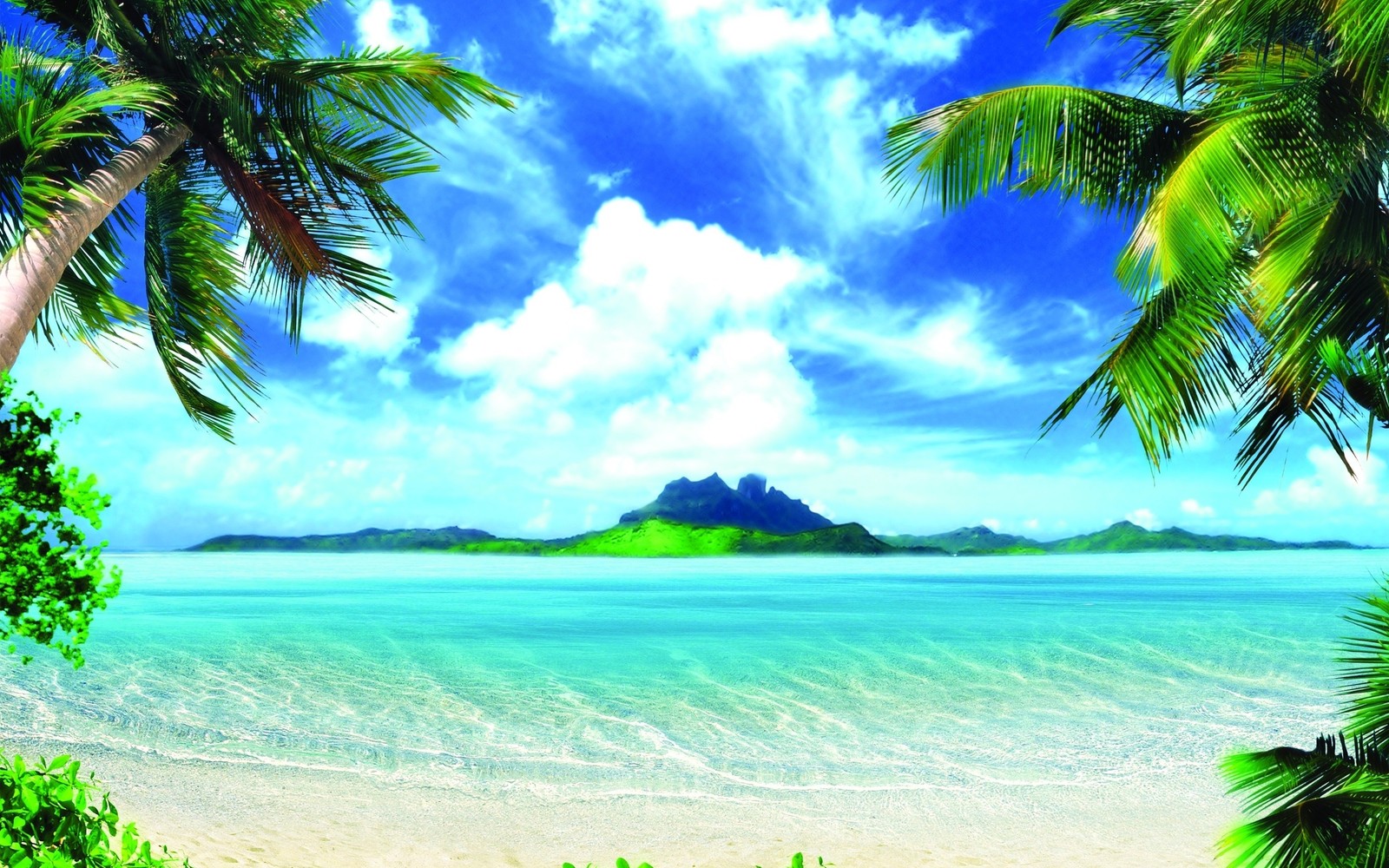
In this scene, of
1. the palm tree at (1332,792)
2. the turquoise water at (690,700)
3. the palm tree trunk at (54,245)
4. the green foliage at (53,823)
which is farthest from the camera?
the turquoise water at (690,700)

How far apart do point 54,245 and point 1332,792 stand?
6.57 metres

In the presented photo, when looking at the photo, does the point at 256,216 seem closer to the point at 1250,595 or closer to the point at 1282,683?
the point at 1282,683

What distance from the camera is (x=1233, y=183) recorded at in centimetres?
489

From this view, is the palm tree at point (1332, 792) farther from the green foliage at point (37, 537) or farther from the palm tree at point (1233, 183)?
the green foliage at point (37, 537)

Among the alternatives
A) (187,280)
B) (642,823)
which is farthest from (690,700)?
(187,280)

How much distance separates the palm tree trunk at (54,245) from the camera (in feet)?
14.0

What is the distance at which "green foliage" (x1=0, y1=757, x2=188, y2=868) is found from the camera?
9.89 ft

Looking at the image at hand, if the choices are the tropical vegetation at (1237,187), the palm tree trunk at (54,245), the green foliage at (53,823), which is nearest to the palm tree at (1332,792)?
the tropical vegetation at (1237,187)

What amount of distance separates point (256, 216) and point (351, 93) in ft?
4.07

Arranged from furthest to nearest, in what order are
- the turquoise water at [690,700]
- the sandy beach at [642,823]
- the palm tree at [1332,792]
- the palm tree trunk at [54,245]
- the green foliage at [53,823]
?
1. the turquoise water at [690,700]
2. the sandy beach at [642,823]
3. the palm tree trunk at [54,245]
4. the green foliage at [53,823]
5. the palm tree at [1332,792]

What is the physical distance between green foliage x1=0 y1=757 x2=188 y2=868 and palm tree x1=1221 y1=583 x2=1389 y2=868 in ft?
14.0

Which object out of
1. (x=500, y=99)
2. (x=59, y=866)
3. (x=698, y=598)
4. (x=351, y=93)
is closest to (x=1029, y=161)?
(x=500, y=99)

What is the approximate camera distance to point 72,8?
6156mm

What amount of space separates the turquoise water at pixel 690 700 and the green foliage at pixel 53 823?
16.5ft
